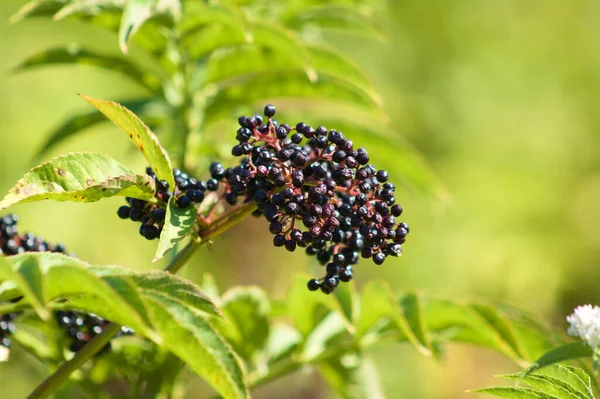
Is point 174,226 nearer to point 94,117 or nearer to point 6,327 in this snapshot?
point 6,327

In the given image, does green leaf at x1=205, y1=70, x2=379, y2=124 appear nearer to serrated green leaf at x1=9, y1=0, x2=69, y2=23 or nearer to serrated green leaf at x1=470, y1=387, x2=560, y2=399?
serrated green leaf at x1=9, y1=0, x2=69, y2=23

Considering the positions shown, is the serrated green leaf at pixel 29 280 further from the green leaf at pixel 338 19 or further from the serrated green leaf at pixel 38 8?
the green leaf at pixel 338 19

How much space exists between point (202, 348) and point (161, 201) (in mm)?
490

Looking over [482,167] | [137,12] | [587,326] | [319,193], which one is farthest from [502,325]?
[482,167]

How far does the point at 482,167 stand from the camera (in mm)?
7457

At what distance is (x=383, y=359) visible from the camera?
668 centimetres

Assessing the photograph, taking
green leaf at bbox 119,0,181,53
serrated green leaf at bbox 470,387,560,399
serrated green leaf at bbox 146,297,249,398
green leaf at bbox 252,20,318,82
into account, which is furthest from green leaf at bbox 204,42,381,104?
serrated green leaf at bbox 146,297,249,398

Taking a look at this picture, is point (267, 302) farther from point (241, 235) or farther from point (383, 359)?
point (241, 235)

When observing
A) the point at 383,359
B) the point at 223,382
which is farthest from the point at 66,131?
the point at 383,359

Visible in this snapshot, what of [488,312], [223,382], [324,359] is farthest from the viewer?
[324,359]

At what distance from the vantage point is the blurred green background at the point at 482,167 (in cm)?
691

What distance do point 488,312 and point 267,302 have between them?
822 mm

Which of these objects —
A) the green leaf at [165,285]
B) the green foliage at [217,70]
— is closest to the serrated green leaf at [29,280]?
the green leaf at [165,285]

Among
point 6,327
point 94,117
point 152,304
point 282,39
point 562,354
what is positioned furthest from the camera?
point 94,117
